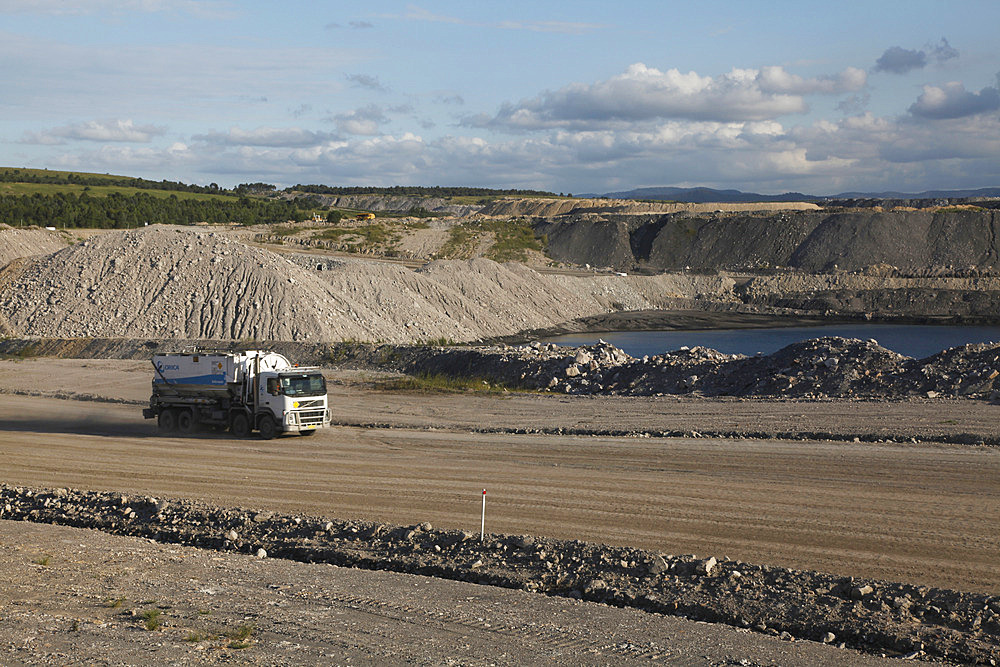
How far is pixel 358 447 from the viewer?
2394 cm

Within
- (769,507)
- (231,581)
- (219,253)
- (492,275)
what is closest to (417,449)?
(769,507)

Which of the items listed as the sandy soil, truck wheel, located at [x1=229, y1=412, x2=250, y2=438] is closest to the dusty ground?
the sandy soil

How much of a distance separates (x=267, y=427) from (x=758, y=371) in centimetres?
1716

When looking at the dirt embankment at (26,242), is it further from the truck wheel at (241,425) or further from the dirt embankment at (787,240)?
the dirt embankment at (787,240)

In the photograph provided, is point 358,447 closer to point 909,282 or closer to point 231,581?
point 231,581

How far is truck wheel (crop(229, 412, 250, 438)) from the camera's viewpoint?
2552 centimetres

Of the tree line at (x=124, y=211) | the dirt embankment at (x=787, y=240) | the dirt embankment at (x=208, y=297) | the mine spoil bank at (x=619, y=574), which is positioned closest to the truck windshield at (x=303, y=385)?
the mine spoil bank at (x=619, y=574)

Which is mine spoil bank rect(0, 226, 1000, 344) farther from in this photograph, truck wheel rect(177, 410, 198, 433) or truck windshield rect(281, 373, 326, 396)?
truck windshield rect(281, 373, 326, 396)

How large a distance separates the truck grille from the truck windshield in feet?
1.67

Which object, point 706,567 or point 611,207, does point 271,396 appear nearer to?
point 706,567

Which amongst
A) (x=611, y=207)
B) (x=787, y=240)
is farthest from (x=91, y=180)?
(x=787, y=240)

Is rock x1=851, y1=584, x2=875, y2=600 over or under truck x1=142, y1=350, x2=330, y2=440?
under

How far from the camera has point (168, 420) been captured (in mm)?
26688

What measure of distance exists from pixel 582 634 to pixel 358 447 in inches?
582
